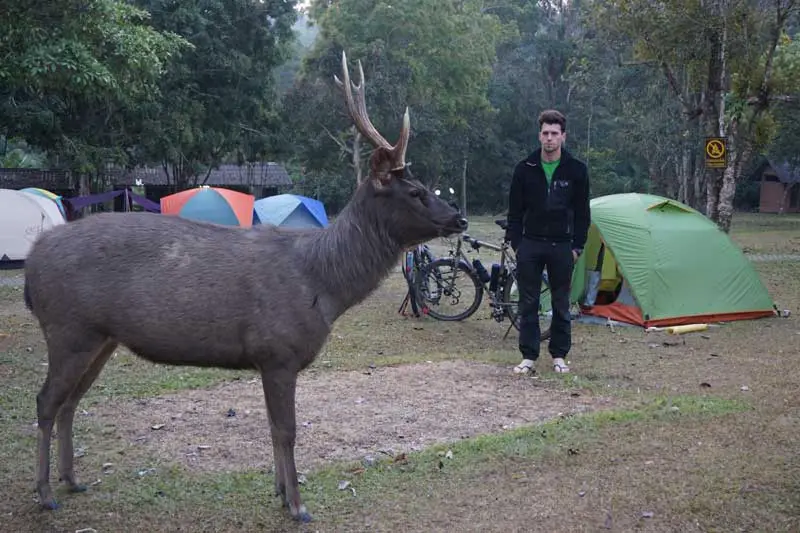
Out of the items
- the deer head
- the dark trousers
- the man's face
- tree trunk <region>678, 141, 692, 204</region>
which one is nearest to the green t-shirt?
the man's face

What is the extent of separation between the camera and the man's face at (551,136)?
21.6 feet

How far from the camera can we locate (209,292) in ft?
13.4

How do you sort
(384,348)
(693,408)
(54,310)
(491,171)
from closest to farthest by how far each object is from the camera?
(54,310) → (693,408) → (384,348) → (491,171)

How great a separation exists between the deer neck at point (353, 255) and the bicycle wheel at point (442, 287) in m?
5.50

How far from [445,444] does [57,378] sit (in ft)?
7.94

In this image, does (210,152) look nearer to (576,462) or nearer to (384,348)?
(384,348)

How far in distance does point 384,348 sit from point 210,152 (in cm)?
1897

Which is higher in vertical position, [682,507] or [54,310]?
[54,310]

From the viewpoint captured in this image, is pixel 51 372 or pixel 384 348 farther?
pixel 384 348

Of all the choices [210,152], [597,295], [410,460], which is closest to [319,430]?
[410,460]

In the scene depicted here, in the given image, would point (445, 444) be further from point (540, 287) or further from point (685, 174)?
point (685, 174)

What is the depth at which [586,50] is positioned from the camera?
31375 mm

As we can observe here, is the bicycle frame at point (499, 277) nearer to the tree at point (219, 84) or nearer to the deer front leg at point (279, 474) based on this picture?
the deer front leg at point (279, 474)

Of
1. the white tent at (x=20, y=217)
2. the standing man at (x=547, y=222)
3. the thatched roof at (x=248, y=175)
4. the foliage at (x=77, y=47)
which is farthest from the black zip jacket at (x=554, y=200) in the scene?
the thatched roof at (x=248, y=175)
